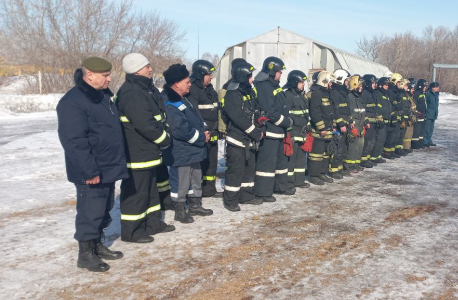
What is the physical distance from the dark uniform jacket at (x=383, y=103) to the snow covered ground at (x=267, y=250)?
2.58m

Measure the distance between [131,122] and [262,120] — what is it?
2274mm

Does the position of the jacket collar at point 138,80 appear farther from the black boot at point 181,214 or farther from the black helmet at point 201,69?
the black helmet at point 201,69

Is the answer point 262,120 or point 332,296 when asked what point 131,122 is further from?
point 332,296

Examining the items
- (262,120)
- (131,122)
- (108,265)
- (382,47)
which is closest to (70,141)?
(131,122)

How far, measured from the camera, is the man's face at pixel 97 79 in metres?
3.75

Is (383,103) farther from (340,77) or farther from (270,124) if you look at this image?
(270,124)

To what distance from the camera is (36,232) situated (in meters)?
4.90

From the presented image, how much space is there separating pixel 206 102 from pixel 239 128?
3.67ft

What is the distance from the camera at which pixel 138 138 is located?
14.5 feet

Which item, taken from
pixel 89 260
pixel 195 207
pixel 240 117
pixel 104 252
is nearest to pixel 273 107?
pixel 240 117

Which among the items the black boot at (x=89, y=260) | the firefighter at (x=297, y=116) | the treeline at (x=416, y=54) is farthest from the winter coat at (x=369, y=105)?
the treeline at (x=416, y=54)

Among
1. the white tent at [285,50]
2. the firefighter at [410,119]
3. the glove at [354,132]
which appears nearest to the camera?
the glove at [354,132]

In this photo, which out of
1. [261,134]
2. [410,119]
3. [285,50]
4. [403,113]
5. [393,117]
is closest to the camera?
[261,134]

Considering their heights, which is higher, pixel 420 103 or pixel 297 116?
pixel 420 103
